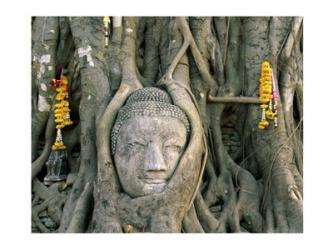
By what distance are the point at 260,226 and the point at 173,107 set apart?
1.35 m

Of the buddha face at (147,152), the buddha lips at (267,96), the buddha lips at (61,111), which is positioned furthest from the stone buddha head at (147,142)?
the buddha lips at (267,96)

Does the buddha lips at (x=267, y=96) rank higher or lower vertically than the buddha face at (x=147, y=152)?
higher

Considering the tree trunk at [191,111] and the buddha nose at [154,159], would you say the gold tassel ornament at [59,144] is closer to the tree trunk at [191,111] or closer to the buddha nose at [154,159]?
the tree trunk at [191,111]

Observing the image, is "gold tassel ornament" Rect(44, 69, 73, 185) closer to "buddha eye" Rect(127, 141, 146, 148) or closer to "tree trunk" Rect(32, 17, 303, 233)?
"tree trunk" Rect(32, 17, 303, 233)

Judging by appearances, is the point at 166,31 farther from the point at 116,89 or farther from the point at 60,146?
the point at 60,146

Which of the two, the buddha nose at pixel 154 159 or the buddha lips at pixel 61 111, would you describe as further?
the buddha lips at pixel 61 111

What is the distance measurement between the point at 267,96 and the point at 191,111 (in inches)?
33.9

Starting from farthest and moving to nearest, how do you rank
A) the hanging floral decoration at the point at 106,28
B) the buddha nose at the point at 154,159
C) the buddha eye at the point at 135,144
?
1. the hanging floral decoration at the point at 106,28
2. the buddha eye at the point at 135,144
3. the buddha nose at the point at 154,159

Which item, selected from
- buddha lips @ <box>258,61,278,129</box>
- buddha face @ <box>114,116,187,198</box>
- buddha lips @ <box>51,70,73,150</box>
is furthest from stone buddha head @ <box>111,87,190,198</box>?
buddha lips @ <box>258,61,278,129</box>

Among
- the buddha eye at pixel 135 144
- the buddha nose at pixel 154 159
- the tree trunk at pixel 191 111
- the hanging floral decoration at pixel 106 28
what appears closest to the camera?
the buddha nose at pixel 154 159

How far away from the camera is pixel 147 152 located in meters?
5.33

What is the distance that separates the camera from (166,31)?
6.26m

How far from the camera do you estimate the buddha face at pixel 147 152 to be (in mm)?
5285

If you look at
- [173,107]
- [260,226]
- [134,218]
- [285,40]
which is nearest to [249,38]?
[285,40]
